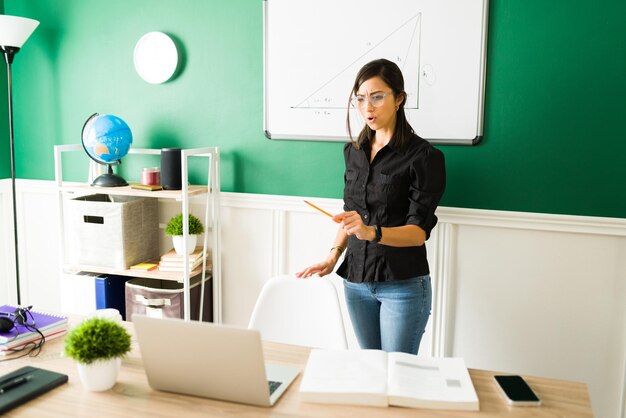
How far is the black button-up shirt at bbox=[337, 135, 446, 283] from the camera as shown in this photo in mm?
1966

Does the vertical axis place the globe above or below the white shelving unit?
above

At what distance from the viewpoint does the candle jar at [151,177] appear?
291 centimetres

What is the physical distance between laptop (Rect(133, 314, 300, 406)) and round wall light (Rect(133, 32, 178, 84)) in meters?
1.94

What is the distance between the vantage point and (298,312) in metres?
2.01

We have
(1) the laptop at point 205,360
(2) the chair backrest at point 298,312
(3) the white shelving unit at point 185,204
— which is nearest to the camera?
(1) the laptop at point 205,360

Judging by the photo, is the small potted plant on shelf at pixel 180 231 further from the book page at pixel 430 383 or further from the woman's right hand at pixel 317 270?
the book page at pixel 430 383

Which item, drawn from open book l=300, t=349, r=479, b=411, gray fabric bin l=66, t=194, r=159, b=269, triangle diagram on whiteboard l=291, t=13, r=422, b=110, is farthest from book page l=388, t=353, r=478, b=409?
gray fabric bin l=66, t=194, r=159, b=269

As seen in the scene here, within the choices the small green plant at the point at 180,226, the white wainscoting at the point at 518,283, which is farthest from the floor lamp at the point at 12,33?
the white wainscoting at the point at 518,283

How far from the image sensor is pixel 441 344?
2672mm

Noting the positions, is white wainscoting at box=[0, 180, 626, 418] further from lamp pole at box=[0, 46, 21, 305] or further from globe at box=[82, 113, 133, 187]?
lamp pole at box=[0, 46, 21, 305]

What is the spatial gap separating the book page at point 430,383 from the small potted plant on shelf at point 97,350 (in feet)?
2.21

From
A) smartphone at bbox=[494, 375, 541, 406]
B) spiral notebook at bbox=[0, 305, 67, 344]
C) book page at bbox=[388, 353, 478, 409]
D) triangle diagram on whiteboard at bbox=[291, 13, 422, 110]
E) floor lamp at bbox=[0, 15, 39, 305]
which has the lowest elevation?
smartphone at bbox=[494, 375, 541, 406]

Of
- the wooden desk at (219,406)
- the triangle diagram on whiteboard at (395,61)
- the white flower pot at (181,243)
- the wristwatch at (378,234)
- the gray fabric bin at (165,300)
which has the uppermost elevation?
the triangle diagram on whiteboard at (395,61)

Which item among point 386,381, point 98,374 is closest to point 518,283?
point 386,381
